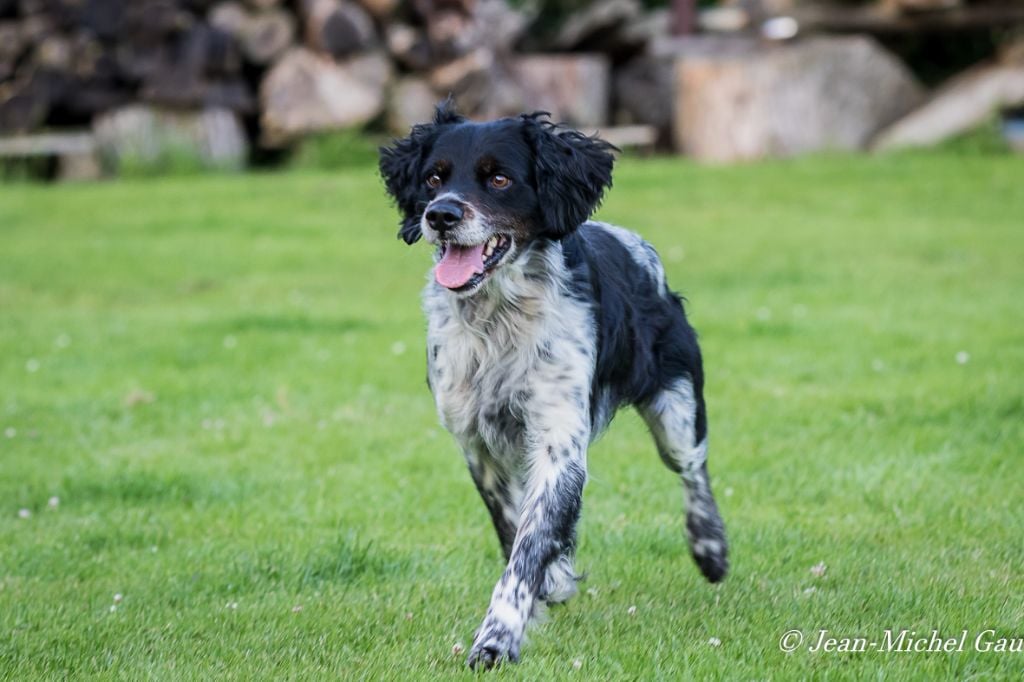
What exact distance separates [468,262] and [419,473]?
2241 mm

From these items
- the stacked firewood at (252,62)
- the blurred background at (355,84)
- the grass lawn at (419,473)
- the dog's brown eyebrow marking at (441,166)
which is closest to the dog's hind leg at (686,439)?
the grass lawn at (419,473)

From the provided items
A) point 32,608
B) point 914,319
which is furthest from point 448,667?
point 914,319

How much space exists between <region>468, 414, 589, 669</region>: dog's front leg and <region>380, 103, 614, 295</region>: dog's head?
0.56 metres

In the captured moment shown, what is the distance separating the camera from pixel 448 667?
4094 millimetres

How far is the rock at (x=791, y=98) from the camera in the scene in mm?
18516

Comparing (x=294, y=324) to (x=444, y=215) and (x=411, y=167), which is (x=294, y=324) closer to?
(x=411, y=167)

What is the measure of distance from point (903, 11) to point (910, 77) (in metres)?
0.89

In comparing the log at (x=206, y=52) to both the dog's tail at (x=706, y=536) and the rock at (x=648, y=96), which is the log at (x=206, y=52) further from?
the dog's tail at (x=706, y=536)

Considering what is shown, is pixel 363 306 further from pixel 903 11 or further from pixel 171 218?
pixel 903 11

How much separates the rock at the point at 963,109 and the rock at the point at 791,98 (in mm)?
521

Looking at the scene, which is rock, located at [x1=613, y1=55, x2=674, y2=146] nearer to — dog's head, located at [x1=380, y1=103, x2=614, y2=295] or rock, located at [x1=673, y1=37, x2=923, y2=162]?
rock, located at [x1=673, y1=37, x2=923, y2=162]

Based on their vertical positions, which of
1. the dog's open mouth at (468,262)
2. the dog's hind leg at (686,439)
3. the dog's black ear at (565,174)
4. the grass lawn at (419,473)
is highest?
the dog's black ear at (565,174)

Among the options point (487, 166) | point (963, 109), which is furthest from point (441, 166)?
point (963, 109)

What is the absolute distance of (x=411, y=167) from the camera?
4.97m
